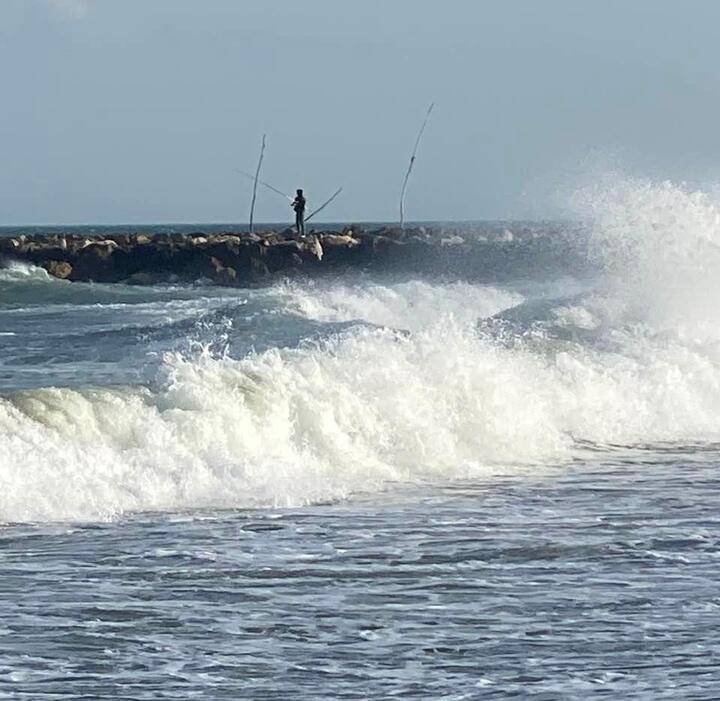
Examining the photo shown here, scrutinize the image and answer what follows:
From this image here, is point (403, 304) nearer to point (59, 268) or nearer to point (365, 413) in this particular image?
point (59, 268)

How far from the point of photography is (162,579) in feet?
30.4

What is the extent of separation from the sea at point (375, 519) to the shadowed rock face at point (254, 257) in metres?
A: 25.1

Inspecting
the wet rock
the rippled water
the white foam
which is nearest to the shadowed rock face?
the wet rock

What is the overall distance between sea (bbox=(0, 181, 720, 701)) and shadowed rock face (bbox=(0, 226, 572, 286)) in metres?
25.1

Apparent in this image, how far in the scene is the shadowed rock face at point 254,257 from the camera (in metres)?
48.4

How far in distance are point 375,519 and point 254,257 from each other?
3801 cm

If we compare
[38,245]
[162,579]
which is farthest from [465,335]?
[38,245]

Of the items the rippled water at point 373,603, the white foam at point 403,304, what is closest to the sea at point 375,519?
the rippled water at point 373,603

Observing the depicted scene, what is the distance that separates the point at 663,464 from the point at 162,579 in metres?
6.17

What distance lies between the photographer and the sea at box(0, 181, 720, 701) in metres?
7.66

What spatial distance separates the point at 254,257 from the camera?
49.1m

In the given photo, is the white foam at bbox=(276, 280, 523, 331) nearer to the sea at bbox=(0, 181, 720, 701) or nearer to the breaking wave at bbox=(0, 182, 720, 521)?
the breaking wave at bbox=(0, 182, 720, 521)

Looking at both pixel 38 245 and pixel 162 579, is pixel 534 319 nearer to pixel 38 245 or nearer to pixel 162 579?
pixel 162 579

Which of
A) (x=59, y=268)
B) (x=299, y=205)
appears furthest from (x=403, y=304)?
(x=59, y=268)
